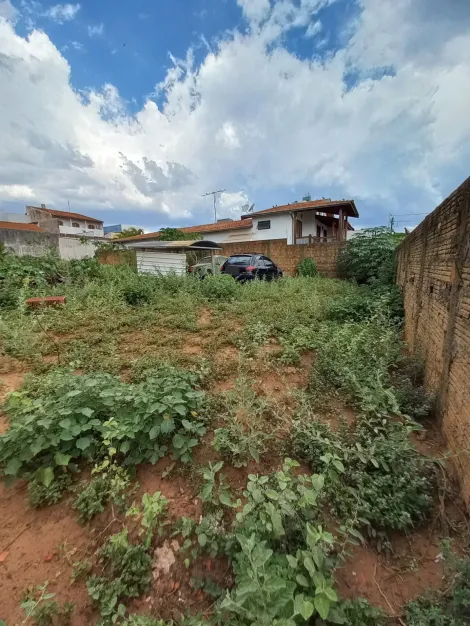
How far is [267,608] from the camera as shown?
1.15 meters

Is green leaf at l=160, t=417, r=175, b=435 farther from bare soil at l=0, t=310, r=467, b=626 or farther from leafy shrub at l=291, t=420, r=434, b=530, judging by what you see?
leafy shrub at l=291, t=420, r=434, b=530

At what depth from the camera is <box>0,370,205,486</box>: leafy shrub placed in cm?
200

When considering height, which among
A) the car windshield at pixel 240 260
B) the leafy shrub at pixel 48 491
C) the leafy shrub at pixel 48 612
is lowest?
the leafy shrub at pixel 48 612

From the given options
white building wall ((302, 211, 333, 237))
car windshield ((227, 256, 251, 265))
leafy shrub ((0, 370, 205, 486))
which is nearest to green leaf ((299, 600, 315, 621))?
leafy shrub ((0, 370, 205, 486))

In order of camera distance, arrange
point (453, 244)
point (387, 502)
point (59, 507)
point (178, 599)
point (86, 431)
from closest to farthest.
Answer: point (178, 599) < point (387, 502) < point (59, 507) < point (86, 431) < point (453, 244)

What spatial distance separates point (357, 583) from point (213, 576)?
2.50 feet

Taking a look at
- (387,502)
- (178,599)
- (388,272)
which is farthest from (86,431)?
(388,272)

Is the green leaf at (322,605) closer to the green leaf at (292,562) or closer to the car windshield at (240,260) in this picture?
the green leaf at (292,562)

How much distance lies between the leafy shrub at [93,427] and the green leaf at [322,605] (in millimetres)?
1143

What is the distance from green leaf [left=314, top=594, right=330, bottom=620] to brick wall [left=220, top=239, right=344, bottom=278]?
12.4 m

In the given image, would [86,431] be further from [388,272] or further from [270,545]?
[388,272]

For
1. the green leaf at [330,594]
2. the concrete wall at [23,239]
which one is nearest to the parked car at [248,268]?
the concrete wall at [23,239]

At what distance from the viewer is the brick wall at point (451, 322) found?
192 cm

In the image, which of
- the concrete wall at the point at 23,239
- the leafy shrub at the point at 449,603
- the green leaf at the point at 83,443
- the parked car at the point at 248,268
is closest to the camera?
the leafy shrub at the point at 449,603
